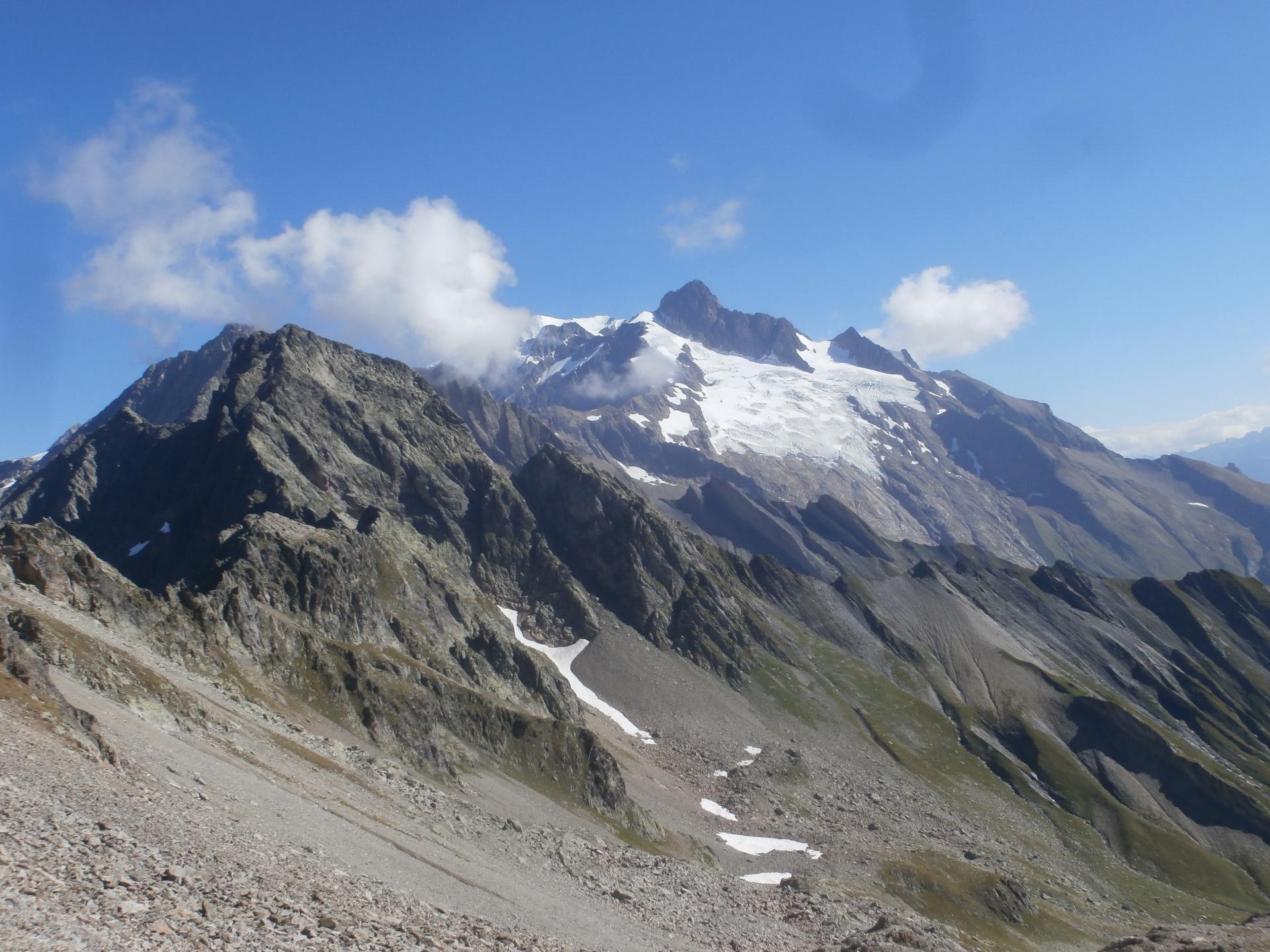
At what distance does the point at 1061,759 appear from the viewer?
618ft

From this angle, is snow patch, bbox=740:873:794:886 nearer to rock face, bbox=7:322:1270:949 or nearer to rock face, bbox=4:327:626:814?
rock face, bbox=7:322:1270:949

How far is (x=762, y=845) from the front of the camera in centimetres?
11931

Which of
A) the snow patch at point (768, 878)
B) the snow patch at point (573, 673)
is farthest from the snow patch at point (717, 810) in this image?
the snow patch at point (573, 673)

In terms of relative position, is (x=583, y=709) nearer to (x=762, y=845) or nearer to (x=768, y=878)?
(x=762, y=845)

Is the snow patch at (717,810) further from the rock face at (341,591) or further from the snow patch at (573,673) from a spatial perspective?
the rock face at (341,591)

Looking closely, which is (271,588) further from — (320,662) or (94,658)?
(94,658)

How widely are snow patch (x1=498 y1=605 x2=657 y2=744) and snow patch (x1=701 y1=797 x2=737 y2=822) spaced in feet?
71.7

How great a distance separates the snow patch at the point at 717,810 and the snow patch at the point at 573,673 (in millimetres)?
21868

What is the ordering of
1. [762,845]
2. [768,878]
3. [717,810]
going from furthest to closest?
[717,810], [762,845], [768,878]

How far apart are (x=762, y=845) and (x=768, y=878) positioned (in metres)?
16.1

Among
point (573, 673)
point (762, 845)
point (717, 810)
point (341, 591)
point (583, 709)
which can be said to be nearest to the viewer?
point (762, 845)

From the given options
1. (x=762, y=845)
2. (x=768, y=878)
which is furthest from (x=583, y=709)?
(x=768, y=878)

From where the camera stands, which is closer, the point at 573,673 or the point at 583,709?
the point at 583,709

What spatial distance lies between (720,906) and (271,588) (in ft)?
235
